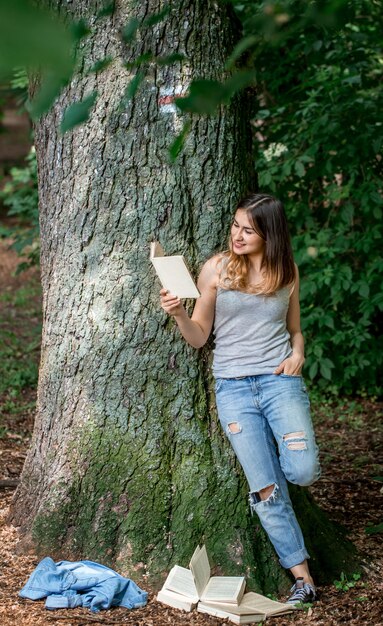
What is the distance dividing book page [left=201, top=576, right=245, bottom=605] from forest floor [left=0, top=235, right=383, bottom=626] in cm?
8

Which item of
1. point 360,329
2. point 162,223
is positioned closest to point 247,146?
point 162,223

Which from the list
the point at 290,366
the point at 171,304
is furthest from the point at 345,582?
the point at 171,304

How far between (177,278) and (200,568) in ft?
3.96

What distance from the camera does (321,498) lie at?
185 inches

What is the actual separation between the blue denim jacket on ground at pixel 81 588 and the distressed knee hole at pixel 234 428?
770 millimetres

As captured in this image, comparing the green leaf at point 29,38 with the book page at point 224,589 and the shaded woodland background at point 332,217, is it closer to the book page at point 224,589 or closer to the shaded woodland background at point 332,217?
the book page at point 224,589

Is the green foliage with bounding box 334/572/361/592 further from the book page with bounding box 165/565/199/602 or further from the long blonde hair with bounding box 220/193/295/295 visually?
the long blonde hair with bounding box 220/193/295/295

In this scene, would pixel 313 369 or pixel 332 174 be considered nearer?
pixel 332 174

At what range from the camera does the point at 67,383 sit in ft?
11.9

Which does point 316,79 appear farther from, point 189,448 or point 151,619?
point 151,619

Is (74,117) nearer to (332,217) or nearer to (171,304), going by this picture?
(171,304)

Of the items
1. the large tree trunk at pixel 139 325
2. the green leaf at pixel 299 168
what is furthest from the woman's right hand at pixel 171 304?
the green leaf at pixel 299 168

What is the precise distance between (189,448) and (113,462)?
34cm

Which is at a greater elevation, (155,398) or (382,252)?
(382,252)
